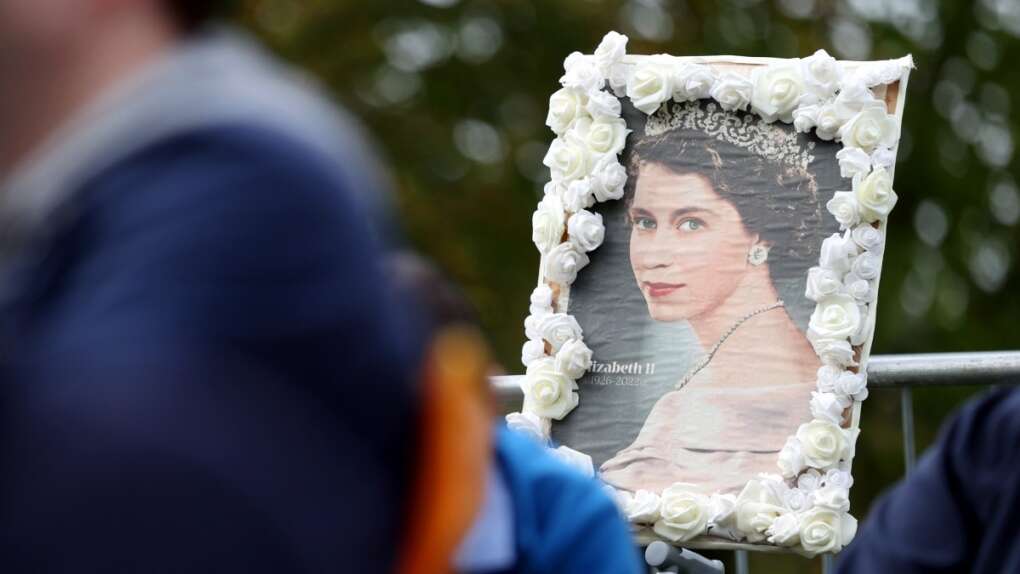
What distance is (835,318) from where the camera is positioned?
3094mm

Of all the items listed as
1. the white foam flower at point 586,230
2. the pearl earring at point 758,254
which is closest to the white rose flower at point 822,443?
the pearl earring at point 758,254

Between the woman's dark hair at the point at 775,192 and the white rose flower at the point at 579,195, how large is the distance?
87mm

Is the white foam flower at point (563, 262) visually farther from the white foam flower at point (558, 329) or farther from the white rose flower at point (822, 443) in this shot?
the white rose flower at point (822, 443)

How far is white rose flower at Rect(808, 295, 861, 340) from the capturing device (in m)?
3.08

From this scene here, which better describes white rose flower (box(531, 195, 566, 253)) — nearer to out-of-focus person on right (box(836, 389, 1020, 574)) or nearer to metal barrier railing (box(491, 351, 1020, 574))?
metal barrier railing (box(491, 351, 1020, 574))

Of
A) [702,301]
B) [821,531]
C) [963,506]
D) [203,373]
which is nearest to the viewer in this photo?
[203,373]

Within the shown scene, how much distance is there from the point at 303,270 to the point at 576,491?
65 centimetres

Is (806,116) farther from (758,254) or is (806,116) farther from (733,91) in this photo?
(758,254)

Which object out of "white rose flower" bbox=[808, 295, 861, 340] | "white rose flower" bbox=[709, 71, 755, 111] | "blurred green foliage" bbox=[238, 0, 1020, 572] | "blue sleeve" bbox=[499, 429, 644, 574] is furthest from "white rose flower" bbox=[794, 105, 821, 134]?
"blurred green foliage" bbox=[238, 0, 1020, 572]

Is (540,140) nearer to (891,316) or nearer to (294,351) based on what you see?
(891,316)

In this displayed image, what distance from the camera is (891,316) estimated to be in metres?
8.48

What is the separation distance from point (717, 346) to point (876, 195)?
42cm

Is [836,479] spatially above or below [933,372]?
below

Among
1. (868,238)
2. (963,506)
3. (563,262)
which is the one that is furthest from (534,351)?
(963,506)
